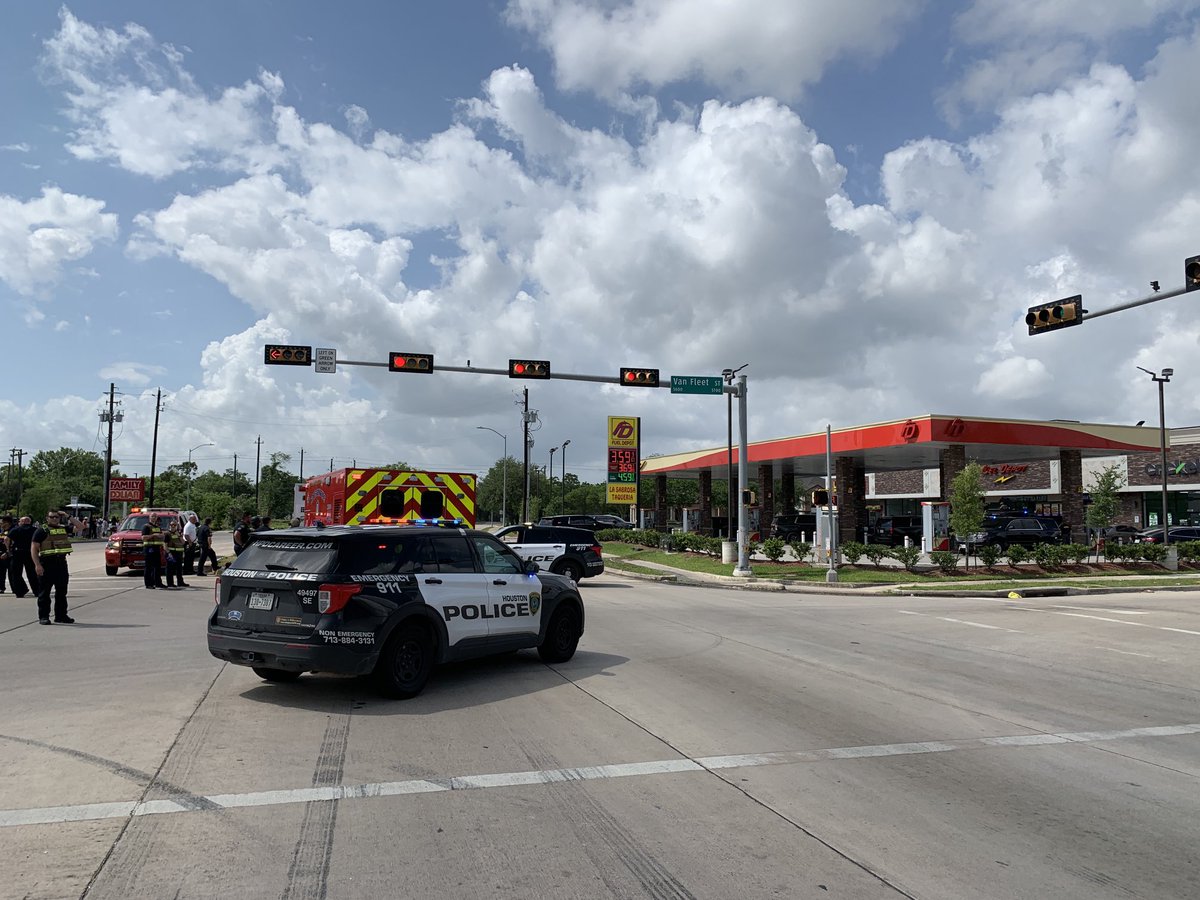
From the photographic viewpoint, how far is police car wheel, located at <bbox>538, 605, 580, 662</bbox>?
10453mm

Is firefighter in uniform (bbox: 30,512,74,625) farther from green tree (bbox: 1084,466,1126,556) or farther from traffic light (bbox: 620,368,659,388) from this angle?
green tree (bbox: 1084,466,1126,556)

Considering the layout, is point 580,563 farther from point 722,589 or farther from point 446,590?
point 446,590

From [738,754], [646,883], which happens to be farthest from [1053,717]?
[646,883]

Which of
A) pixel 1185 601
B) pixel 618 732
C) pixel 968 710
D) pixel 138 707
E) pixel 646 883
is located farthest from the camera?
pixel 1185 601

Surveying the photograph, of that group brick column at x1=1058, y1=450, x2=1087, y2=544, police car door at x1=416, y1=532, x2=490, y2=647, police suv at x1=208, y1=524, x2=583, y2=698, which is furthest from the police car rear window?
brick column at x1=1058, y1=450, x2=1087, y2=544

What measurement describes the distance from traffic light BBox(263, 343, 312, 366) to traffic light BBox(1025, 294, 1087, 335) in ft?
58.8

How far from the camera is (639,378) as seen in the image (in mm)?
25922

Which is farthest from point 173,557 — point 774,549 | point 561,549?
point 774,549

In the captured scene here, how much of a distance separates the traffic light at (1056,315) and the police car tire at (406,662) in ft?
48.6

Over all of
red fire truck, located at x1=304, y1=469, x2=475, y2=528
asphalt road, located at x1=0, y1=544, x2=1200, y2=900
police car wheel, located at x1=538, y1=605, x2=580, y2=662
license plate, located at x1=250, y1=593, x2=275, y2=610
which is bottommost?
asphalt road, located at x1=0, y1=544, x2=1200, y2=900

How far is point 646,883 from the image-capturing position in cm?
431

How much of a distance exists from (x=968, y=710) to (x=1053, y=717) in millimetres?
755

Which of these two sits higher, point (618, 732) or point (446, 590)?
point (446, 590)

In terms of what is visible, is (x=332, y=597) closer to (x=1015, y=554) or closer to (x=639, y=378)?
(x=639, y=378)
